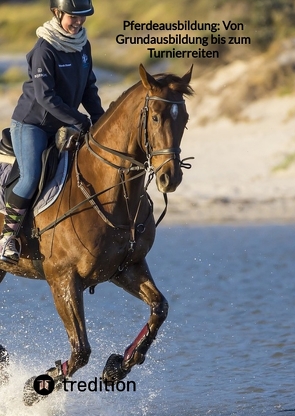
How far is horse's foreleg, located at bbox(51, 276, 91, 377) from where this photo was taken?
634 centimetres

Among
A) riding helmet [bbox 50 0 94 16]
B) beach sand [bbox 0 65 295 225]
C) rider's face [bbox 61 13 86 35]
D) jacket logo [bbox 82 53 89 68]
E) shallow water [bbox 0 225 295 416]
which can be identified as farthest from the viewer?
beach sand [bbox 0 65 295 225]

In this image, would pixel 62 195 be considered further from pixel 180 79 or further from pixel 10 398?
pixel 10 398

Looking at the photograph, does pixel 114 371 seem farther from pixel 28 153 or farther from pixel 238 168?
pixel 238 168

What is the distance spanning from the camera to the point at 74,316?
6.38 metres

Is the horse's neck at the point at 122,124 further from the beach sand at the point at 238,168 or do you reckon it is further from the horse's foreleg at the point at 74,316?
the beach sand at the point at 238,168

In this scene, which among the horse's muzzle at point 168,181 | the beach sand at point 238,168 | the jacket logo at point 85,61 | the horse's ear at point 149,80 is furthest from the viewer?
the beach sand at point 238,168

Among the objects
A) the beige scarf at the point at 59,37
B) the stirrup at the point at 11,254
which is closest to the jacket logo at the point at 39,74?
the beige scarf at the point at 59,37

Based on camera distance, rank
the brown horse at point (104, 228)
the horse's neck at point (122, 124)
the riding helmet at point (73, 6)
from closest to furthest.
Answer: the horse's neck at point (122, 124)
the brown horse at point (104, 228)
the riding helmet at point (73, 6)


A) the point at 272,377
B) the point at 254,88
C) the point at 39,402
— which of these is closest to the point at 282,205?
the point at 254,88

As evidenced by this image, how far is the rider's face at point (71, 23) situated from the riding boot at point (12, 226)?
117cm

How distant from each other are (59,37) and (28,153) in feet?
2.64

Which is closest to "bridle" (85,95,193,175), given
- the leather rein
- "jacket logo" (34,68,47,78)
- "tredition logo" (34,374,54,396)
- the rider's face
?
the leather rein

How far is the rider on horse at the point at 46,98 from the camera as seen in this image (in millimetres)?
6469

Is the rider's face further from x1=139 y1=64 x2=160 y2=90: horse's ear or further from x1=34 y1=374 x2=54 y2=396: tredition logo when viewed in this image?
x1=34 y1=374 x2=54 y2=396: tredition logo
